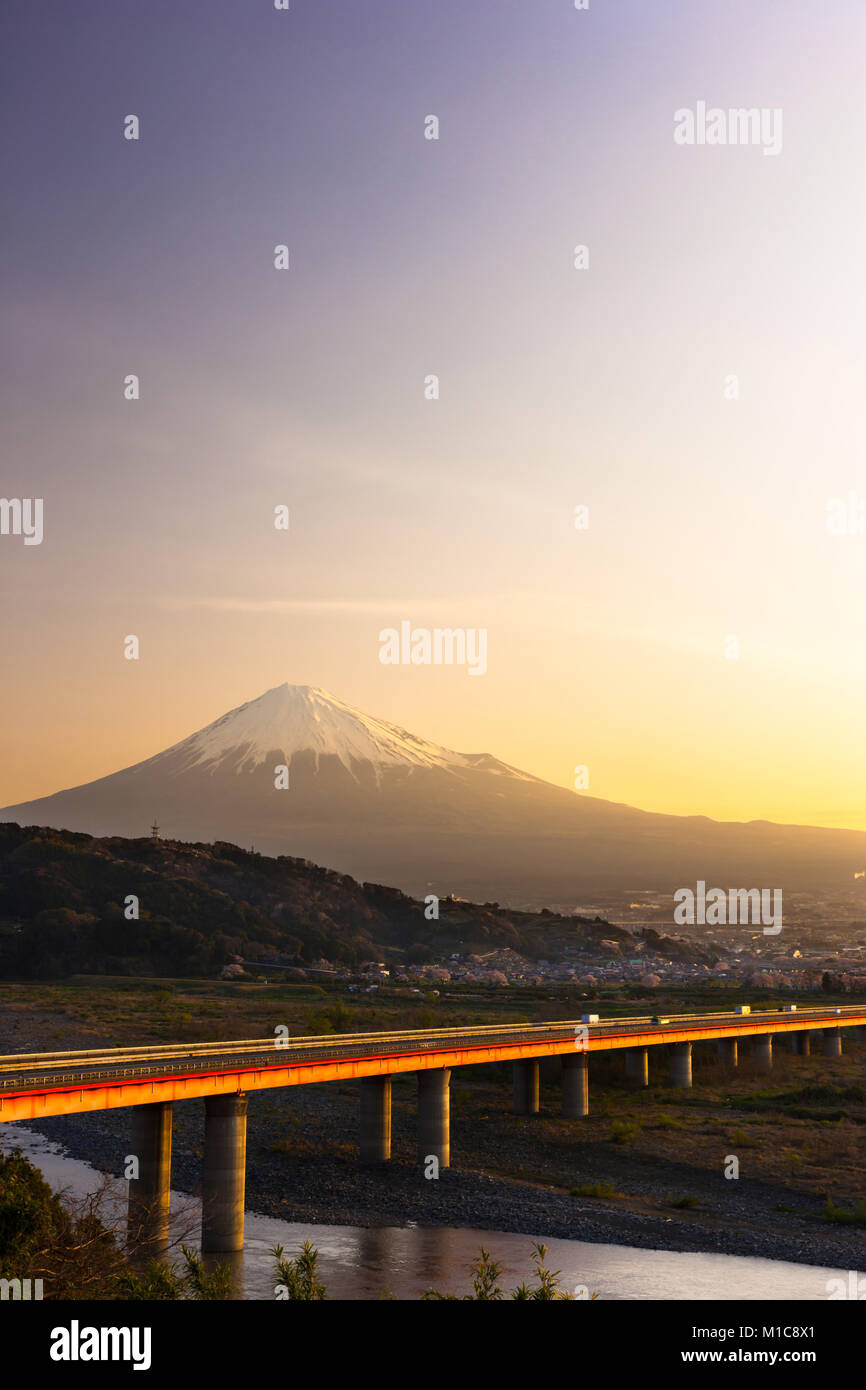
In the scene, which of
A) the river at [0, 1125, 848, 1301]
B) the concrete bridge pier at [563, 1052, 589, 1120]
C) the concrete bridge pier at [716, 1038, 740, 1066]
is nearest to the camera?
the river at [0, 1125, 848, 1301]

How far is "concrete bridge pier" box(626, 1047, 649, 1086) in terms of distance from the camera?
80.3 metres

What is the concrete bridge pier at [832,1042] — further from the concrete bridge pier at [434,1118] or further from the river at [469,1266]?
the river at [469,1266]

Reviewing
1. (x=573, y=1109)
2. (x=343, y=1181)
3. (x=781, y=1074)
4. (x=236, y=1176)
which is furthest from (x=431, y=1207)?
(x=781, y=1074)

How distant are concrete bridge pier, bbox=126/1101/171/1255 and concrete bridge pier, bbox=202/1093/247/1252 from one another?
1391 mm

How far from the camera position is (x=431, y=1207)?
156ft

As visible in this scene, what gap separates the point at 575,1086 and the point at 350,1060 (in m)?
22.3

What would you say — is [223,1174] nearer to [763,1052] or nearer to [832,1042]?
[763,1052]

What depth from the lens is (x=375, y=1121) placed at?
55.5 metres

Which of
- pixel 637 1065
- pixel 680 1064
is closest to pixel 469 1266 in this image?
pixel 637 1065

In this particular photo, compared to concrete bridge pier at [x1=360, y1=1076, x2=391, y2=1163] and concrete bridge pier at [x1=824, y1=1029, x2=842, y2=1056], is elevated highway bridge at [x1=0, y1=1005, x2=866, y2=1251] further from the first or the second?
concrete bridge pier at [x1=824, y1=1029, x2=842, y2=1056]

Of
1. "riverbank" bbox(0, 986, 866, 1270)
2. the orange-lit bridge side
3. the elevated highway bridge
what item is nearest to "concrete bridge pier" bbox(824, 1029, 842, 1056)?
the orange-lit bridge side

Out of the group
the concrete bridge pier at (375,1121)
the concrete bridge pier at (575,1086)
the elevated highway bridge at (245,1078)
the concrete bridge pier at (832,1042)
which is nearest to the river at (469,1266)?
the elevated highway bridge at (245,1078)

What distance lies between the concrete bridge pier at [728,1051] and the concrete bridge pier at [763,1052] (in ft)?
5.20
